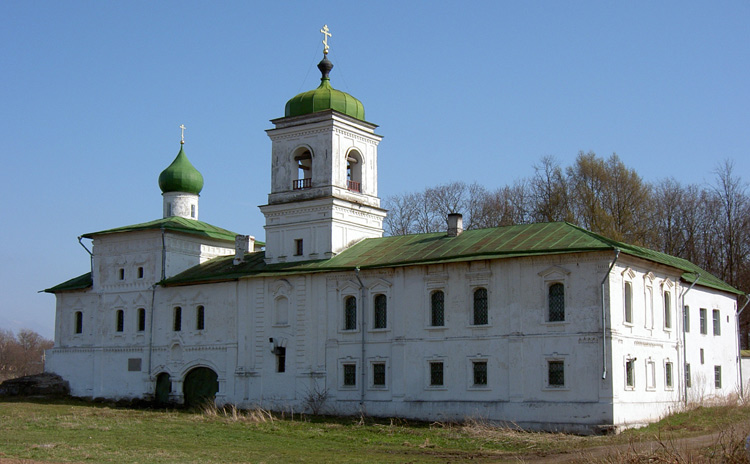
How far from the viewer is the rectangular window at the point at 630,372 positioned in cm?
2916

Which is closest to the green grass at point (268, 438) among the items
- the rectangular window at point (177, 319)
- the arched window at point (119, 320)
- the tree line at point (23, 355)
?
the rectangular window at point (177, 319)

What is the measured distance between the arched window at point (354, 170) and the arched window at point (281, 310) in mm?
5177

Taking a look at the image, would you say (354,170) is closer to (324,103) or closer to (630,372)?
(324,103)

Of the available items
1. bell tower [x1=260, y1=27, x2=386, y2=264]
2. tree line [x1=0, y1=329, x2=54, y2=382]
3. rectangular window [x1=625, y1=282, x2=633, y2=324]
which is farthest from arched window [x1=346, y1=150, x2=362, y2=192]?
tree line [x1=0, y1=329, x2=54, y2=382]

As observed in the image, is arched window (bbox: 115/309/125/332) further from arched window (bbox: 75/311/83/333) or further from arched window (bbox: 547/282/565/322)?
arched window (bbox: 547/282/565/322)

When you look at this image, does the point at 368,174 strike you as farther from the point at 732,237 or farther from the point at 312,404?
the point at 732,237

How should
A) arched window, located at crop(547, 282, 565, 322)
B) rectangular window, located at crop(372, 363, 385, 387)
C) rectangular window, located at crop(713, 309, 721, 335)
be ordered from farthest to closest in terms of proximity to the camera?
rectangular window, located at crop(713, 309, 721, 335)
rectangular window, located at crop(372, 363, 385, 387)
arched window, located at crop(547, 282, 565, 322)

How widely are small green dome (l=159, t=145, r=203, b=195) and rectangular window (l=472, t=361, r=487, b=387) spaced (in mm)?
19395

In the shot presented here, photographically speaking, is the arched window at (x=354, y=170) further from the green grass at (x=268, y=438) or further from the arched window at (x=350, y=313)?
the green grass at (x=268, y=438)

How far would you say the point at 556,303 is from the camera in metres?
29.6

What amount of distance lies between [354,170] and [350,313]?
6795 millimetres

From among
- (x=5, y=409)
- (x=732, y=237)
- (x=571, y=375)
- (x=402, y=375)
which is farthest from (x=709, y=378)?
(x=5, y=409)

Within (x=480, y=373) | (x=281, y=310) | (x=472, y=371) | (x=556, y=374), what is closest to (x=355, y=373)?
(x=281, y=310)

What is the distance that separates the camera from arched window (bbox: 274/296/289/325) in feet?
117
